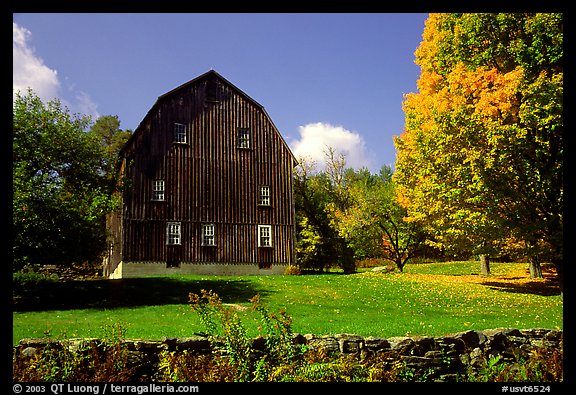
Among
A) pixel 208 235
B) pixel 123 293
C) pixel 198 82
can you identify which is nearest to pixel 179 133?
pixel 198 82

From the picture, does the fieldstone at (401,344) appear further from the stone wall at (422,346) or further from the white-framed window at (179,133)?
the white-framed window at (179,133)


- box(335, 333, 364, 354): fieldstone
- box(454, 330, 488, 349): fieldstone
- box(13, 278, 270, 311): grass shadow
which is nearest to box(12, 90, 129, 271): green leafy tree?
box(13, 278, 270, 311): grass shadow

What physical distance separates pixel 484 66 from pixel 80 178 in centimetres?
1972

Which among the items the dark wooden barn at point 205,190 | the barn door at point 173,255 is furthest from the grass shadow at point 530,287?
the barn door at point 173,255

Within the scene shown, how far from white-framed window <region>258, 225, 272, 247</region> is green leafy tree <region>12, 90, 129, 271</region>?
13234 mm

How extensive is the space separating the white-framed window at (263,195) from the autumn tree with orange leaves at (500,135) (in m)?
14.2

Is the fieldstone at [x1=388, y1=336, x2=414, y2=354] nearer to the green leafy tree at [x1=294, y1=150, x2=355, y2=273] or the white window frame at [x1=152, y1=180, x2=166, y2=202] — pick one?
the white window frame at [x1=152, y1=180, x2=166, y2=202]

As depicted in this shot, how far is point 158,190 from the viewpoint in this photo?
3178cm

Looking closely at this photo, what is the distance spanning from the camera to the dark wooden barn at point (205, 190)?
103 feet

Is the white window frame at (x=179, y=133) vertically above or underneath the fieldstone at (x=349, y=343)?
above

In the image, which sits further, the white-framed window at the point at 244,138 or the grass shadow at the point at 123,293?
the white-framed window at the point at 244,138

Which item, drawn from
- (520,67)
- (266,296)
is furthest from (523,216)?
(266,296)

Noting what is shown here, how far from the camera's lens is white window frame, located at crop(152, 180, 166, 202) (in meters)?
31.7
